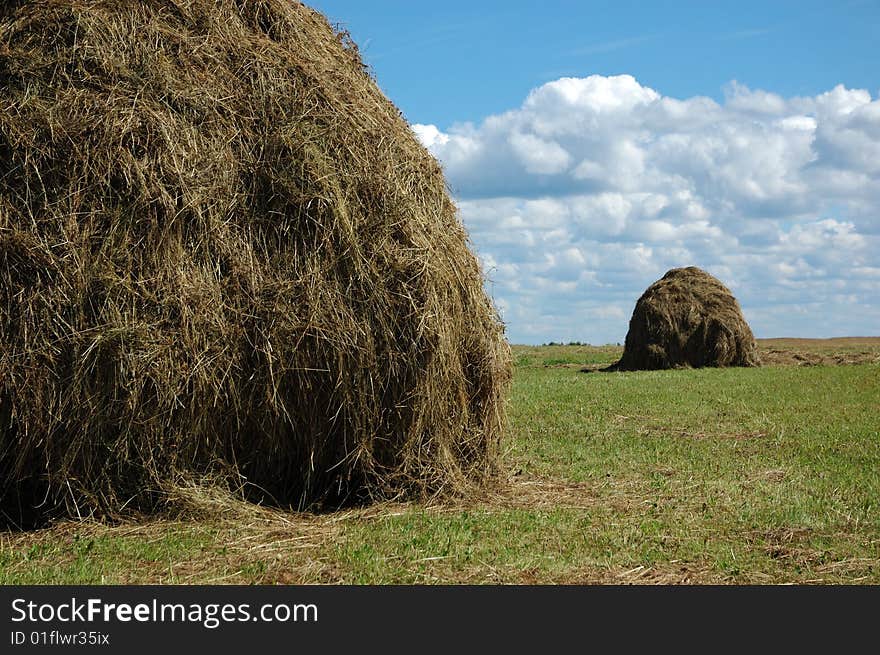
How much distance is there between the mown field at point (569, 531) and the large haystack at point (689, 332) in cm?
1434

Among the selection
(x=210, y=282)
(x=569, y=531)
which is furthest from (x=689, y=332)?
(x=210, y=282)

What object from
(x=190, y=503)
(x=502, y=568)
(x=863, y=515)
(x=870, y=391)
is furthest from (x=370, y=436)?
(x=870, y=391)

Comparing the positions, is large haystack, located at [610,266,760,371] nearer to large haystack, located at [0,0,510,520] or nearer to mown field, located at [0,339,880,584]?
mown field, located at [0,339,880,584]

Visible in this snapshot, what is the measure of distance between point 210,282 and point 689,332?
21.1 meters

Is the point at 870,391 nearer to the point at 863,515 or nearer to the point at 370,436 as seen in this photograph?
the point at 863,515

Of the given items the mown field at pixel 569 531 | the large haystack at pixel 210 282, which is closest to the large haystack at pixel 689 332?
the mown field at pixel 569 531

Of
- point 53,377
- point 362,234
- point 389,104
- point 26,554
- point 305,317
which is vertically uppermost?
point 389,104

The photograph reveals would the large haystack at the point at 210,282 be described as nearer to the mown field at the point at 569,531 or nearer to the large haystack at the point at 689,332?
the mown field at the point at 569,531

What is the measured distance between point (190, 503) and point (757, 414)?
10.2 m

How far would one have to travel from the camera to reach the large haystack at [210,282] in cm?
768

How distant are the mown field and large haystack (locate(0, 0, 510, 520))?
50cm

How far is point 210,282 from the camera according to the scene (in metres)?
7.89

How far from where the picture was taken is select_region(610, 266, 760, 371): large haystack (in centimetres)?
2680

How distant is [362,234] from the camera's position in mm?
8359
